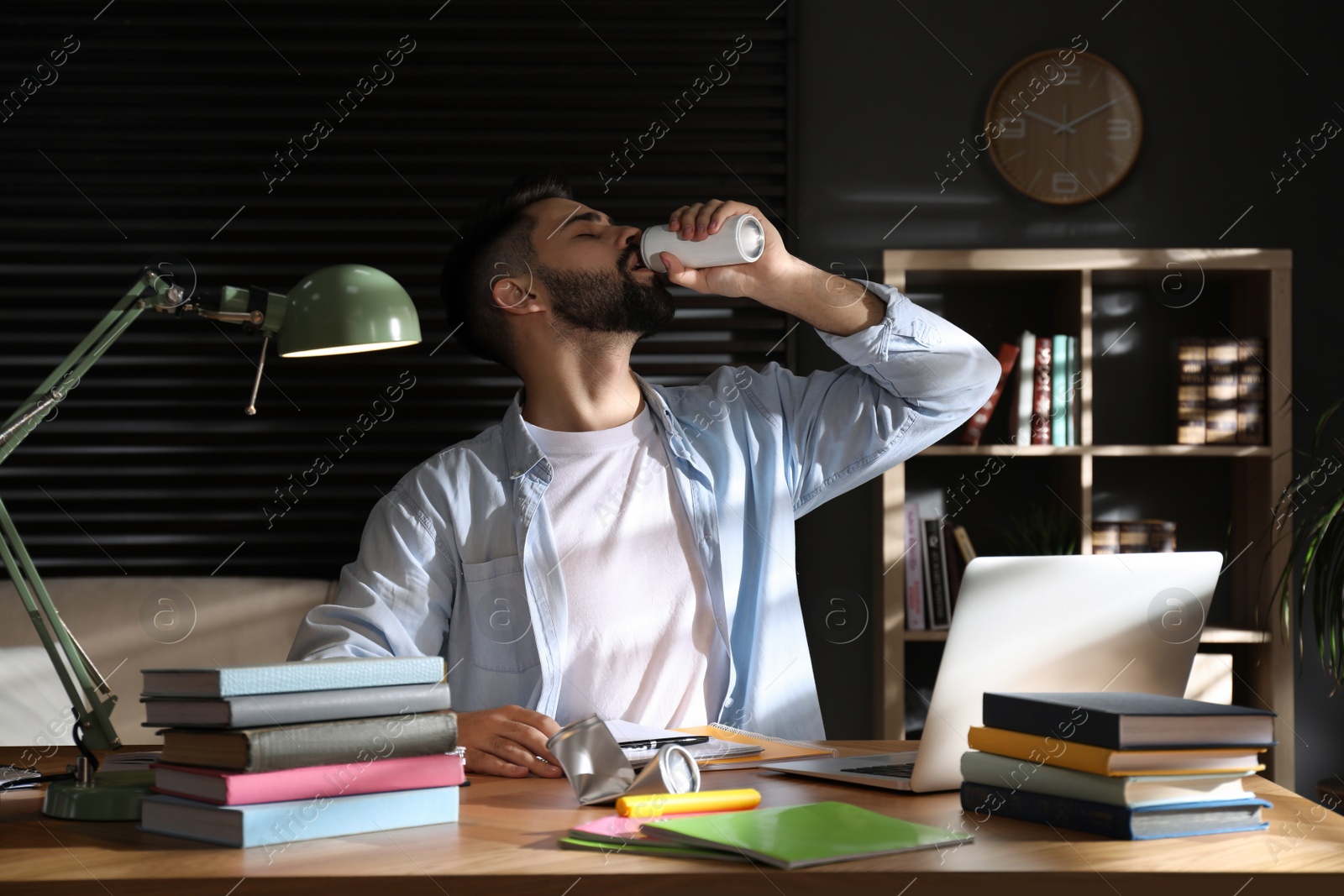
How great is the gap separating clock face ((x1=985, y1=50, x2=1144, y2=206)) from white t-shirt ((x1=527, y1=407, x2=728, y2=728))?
69.7 inches

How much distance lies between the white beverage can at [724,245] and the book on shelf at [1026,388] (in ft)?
4.69

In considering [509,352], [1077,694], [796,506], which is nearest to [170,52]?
[509,352]

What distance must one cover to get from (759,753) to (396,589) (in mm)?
705

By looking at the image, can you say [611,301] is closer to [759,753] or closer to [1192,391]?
[759,753]

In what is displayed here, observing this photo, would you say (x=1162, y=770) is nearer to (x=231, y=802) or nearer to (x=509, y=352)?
(x=231, y=802)

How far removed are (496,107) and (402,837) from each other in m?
2.56

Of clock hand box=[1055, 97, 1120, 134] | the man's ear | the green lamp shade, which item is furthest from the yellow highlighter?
clock hand box=[1055, 97, 1120, 134]

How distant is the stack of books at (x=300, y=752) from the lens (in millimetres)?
931

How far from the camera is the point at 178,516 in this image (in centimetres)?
305

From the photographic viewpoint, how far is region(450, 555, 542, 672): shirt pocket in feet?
6.07

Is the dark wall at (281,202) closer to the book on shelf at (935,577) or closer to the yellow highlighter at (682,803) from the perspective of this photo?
the book on shelf at (935,577)

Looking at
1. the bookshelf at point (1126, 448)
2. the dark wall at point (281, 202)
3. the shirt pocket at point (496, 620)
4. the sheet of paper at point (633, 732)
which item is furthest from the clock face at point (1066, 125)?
the sheet of paper at point (633, 732)

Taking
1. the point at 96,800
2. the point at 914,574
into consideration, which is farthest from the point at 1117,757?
the point at 914,574

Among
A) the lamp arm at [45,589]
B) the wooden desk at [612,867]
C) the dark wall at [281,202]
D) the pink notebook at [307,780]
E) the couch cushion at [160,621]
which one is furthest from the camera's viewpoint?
the dark wall at [281,202]
